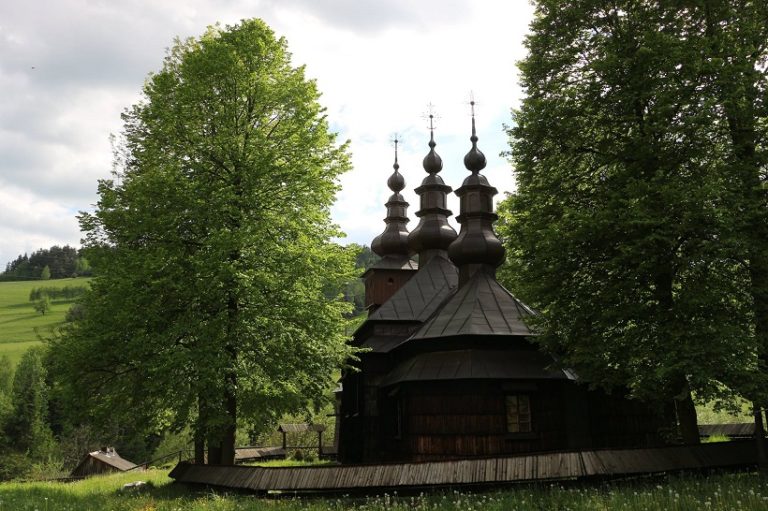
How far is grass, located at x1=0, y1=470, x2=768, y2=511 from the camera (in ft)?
30.1

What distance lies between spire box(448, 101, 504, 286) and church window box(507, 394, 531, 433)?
5945mm

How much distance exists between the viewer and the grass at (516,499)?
361 inches

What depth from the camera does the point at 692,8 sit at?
1388 centimetres

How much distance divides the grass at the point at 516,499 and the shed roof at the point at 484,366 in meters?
5.51

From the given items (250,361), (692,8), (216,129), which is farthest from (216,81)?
(692,8)

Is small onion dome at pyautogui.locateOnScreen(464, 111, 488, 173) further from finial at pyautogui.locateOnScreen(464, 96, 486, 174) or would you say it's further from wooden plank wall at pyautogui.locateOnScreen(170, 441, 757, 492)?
wooden plank wall at pyautogui.locateOnScreen(170, 441, 757, 492)

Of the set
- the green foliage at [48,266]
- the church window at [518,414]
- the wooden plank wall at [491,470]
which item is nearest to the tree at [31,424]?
the church window at [518,414]

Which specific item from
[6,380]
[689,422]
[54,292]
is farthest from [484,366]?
[54,292]

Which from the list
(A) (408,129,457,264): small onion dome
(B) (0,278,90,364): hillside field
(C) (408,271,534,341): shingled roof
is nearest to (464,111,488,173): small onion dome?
(C) (408,271,534,341): shingled roof

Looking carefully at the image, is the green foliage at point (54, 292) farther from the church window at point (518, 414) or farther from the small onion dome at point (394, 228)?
the church window at point (518, 414)

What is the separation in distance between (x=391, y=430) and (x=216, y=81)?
533 inches

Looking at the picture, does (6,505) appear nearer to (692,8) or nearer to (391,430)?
(391,430)

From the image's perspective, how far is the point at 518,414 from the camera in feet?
57.2

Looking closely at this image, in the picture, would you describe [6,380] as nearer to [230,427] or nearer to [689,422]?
[230,427]
